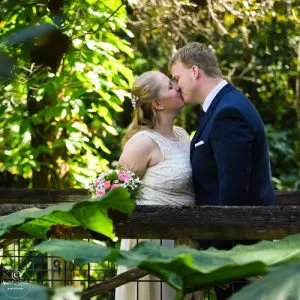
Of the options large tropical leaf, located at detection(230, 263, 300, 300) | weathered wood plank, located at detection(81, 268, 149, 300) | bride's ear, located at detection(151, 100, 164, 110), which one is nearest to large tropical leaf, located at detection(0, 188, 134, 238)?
weathered wood plank, located at detection(81, 268, 149, 300)

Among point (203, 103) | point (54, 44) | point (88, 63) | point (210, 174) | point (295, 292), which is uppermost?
point (88, 63)

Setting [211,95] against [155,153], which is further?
[155,153]

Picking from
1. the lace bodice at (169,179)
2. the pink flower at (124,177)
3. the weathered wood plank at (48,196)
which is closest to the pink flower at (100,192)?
the pink flower at (124,177)

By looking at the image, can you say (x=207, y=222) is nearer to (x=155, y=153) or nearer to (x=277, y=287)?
(x=155, y=153)

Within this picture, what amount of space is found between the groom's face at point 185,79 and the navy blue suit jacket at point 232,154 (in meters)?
0.14

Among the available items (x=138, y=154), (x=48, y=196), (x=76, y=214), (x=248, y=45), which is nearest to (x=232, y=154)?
(x=138, y=154)

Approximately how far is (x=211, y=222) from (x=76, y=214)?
25.8 inches

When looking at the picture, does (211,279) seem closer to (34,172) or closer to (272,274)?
(272,274)

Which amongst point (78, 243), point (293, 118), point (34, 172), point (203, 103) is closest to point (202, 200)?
point (203, 103)

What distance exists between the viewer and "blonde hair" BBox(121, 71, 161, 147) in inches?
137

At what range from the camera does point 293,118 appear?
9.52m

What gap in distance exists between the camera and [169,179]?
3.26m

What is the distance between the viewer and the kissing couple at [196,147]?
2.78 m

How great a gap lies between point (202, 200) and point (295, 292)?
2487mm
